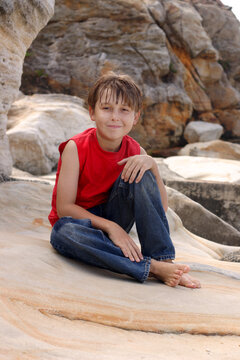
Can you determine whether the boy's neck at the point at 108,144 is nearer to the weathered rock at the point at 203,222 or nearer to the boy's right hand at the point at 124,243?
the boy's right hand at the point at 124,243

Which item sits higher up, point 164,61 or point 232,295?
point 232,295

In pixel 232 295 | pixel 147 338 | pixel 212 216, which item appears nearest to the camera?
pixel 147 338

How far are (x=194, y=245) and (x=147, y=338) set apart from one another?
2.10 meters

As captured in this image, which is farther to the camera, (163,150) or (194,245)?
(163,150)

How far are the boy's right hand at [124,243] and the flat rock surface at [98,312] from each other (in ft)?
0.43

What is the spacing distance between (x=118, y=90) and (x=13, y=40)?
6.46 feet

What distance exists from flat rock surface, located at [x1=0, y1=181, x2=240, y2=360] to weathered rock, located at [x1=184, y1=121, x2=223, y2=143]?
10068 mm

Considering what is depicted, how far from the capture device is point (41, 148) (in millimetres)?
5879

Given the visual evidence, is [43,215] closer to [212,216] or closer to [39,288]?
[39,288]

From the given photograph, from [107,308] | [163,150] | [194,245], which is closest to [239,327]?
[107,308]

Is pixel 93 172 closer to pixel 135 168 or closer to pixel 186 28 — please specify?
pixel 135 168

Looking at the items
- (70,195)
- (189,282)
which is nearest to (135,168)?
(70,195)

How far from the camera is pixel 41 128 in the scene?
6.15 metres

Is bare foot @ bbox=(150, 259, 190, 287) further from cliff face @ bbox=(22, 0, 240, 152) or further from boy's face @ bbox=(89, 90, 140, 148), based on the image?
cliff face @ bbox=(22, 0, 240, 152)
